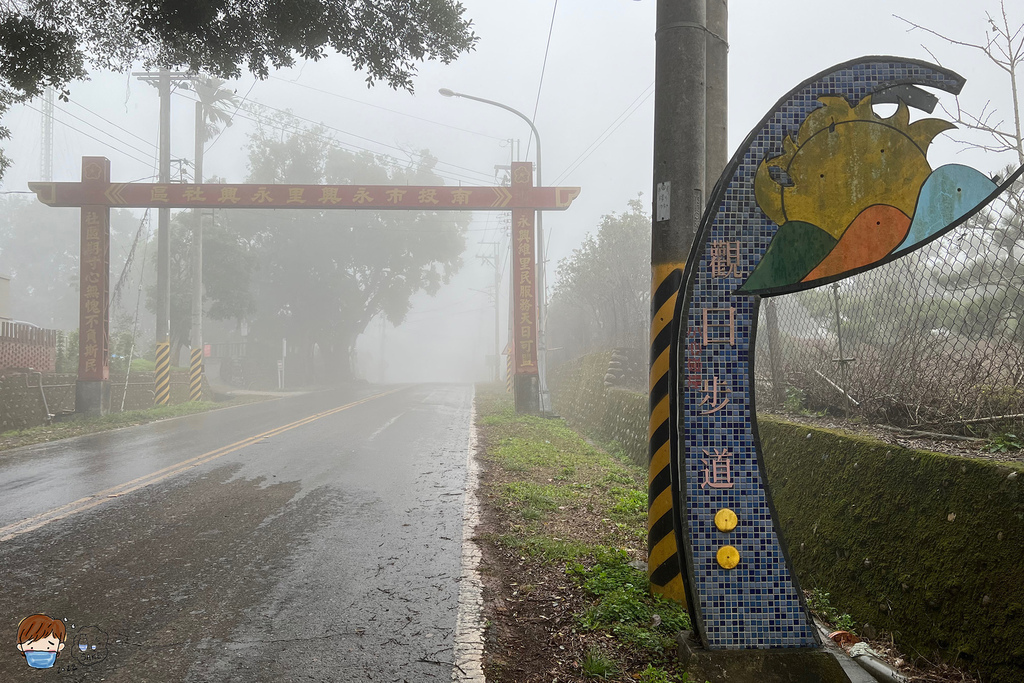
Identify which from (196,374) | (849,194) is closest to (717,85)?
(849,194)

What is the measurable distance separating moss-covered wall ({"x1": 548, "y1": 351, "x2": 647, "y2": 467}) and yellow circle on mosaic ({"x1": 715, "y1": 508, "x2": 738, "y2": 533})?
17.7 ft

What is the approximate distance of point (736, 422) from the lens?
3.13 metres

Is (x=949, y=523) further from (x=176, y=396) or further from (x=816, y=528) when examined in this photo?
(x=176, y=396)

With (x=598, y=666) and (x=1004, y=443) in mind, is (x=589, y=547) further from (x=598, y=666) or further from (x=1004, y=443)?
(x=1004, y=443)

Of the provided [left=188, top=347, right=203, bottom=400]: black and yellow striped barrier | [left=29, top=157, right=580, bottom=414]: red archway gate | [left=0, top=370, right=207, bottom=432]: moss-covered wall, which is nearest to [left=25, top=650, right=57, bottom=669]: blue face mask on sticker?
[left=0, top=370, right=207, bottom=432]: moss-covered wall

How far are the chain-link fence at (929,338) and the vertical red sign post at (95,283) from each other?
15.7m

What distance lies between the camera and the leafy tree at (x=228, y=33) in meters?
6.45

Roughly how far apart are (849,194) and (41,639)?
4.42 m

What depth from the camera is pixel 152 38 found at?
275 inches

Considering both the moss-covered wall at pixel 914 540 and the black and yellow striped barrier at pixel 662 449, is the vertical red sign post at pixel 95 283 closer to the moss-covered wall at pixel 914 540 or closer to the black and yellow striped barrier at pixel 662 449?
the black and yellow striped barrier at pixel 662 449

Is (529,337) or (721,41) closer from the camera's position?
(721,41)

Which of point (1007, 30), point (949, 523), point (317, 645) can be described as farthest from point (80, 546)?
point (1007, 30)

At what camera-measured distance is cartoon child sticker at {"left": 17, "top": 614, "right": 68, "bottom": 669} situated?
116 inches

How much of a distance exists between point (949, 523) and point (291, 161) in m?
41.3
